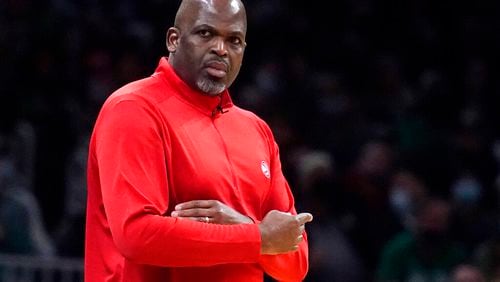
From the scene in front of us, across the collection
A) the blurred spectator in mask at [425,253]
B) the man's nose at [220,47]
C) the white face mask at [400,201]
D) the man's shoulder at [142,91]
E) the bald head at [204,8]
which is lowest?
the blurred spectator in mask at [425,253]

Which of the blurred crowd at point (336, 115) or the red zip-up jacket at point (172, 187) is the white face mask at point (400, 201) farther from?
the red zip-up jacket at point (172, 187)

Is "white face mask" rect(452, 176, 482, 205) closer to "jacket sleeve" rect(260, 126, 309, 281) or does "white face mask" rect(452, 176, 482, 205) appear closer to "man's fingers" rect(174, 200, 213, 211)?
"jacket sleeve" rect(260, 126, 309, 281)

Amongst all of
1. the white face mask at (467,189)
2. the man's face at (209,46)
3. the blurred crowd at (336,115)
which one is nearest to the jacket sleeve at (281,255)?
the man's face at (209,46)

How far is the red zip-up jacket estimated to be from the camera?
4.07m

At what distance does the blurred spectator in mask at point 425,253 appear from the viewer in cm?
876

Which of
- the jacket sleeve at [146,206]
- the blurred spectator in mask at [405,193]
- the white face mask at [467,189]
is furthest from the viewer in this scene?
the white face mask at [467,189]

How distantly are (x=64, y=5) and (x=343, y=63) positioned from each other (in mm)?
2758

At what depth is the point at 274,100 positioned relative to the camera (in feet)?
38.0

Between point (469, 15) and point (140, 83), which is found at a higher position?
point (469, 15)

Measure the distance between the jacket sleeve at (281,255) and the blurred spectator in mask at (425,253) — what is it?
4.12 m

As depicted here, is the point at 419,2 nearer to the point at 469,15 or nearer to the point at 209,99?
the point at 469,15

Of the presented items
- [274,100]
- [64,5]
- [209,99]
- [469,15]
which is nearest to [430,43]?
[469,15]

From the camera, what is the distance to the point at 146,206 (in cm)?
407

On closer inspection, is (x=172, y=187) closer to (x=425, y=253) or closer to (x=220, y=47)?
(x=220, y=47)
